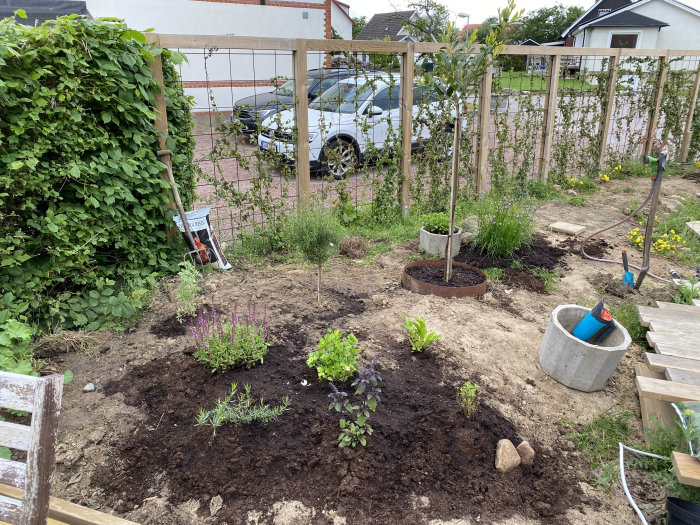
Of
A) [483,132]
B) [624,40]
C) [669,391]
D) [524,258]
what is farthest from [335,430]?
[624,40]

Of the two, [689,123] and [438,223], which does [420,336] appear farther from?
[689,123]

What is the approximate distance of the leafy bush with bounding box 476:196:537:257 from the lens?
514cm

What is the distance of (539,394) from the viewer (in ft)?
10.5

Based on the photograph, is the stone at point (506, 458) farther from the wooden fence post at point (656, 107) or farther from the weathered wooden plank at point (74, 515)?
the wooden fence post at point (656, 107)

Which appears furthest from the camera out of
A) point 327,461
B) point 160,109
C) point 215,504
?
point 160,109

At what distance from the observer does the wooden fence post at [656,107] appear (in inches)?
353

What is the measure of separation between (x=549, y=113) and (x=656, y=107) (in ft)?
10.4

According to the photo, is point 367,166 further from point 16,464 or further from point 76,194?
point 16,464

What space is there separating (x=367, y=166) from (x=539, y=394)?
3.48 m

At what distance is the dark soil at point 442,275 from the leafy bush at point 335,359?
5.63 feet

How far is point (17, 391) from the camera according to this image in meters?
1.55

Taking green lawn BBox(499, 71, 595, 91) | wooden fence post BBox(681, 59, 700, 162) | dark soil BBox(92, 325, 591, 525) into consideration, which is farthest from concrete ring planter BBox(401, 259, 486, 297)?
wooden fence post BBox(681, 59, 700, 162)

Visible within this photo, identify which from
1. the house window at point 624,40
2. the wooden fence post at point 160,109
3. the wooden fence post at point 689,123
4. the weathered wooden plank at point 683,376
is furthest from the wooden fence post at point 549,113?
the house window at point 624,40

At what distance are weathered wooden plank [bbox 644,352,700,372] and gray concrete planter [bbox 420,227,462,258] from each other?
2233mm
